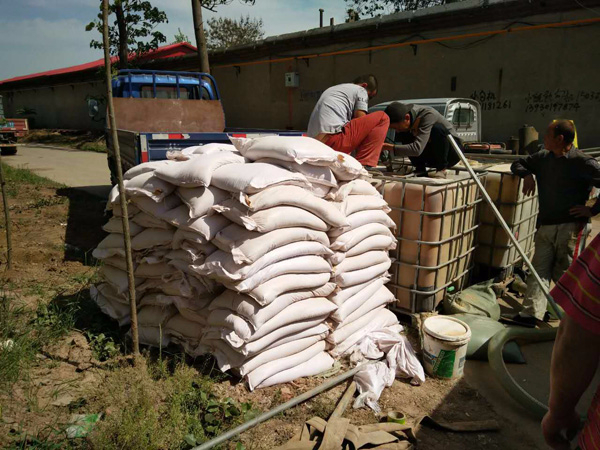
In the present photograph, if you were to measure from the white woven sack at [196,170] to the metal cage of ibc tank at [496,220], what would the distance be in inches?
103

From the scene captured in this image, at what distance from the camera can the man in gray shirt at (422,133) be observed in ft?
13.5

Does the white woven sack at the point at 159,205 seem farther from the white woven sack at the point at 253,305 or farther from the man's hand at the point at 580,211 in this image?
the man's hand at the point at 580,211

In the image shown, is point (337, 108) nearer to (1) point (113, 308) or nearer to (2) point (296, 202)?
(2) point (296, 202)

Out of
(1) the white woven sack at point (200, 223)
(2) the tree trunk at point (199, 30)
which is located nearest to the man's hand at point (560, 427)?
(1) the white woven sack at point (200, 223)

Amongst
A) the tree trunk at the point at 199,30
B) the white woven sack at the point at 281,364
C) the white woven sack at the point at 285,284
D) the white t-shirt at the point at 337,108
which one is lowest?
the white woven sack at the point at 281,364

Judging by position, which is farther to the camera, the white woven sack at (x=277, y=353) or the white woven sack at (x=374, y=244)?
the white woven sack at (x=374, y=244)

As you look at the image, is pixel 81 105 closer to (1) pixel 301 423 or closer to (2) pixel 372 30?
(2) pixel 372 30

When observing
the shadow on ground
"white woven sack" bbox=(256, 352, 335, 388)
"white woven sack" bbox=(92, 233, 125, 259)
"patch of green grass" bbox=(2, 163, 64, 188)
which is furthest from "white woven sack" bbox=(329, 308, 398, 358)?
"patch of green grass" bbox=(2, 163, 64, 188)

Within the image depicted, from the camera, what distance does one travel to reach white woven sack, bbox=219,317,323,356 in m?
2.58

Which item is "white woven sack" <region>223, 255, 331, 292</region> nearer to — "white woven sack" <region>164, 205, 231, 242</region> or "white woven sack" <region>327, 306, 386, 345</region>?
"white woven sack" <region>164, 205, 231, 242</region>

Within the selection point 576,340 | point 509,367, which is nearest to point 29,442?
point 576,340

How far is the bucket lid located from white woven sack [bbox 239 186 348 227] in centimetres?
98

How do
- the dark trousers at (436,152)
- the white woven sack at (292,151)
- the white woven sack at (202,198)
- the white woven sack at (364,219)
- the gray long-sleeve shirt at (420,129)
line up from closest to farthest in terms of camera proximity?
1. the white woven sack at (202,198)
2. the white woven sack at (292,151)
3. the white woven sack at (364,219)
4. the gray long-sleeve shirt at (420,129)
5. the dark trousers at (436,152)

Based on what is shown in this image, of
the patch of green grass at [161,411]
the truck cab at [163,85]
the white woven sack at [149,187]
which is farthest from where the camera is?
the truck cab at [163,85]
